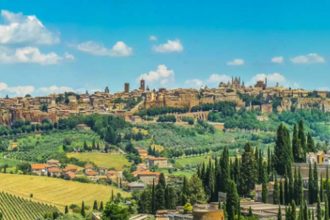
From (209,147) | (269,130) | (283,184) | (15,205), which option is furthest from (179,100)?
(283,184)

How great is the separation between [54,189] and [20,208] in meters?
14.0

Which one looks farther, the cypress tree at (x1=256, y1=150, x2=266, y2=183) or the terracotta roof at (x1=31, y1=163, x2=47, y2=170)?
the terracotta roof at (x1=31, y1=163, x2=47, y2=170)

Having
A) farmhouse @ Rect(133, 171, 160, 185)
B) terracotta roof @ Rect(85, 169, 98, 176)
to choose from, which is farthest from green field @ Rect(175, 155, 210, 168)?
terracotta roof @ Rect(85, 169, 98, 176)

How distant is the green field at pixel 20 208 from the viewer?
65750 mm

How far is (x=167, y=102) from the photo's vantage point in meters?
152

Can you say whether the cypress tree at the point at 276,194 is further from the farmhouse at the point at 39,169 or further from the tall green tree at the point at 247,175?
the farmhouse at the point at 39,169

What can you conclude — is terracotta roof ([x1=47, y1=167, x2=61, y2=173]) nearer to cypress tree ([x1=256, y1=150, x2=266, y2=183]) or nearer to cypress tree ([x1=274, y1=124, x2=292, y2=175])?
cypress tree ([x1=274, y1=124, x2=292, y2=175])

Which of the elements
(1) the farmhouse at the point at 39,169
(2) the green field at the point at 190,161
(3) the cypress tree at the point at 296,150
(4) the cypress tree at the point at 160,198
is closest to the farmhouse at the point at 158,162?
(2) the green field at the point at 190,161

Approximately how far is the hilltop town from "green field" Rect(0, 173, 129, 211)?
170ft

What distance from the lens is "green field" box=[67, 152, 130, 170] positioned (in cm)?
10444

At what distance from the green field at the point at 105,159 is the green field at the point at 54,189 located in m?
14.4

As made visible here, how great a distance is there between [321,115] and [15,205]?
3257 inches

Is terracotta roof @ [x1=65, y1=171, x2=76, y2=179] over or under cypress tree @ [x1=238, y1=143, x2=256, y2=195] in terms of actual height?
under

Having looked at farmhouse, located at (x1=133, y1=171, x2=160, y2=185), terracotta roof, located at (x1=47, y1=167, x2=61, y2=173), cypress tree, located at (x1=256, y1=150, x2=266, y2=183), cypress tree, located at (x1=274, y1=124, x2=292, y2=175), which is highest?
cypress tree, located at (x1=274, y1=124, x2=292, y2=175)
